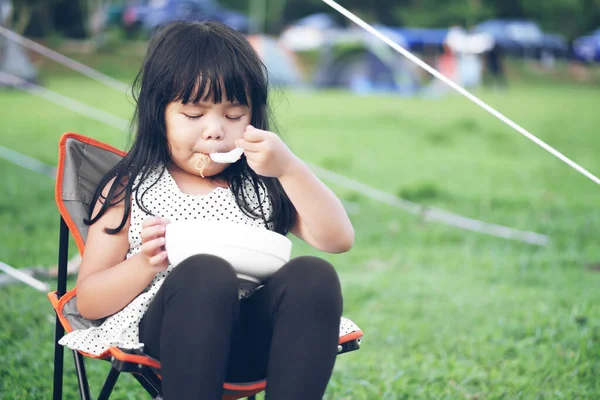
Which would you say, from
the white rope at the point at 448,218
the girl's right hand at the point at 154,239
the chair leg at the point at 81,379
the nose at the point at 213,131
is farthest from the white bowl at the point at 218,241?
the white rope at the point at 448,218

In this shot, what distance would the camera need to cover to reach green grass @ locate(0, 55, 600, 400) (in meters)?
2.57

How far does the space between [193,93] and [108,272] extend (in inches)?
16.1

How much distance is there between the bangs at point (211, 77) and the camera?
176 centimetres

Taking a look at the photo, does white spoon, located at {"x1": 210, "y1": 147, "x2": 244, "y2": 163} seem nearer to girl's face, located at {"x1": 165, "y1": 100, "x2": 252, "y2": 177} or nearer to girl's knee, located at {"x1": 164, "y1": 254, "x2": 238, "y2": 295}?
girl's face, located at {"x1": 165, "y1": 100, "x2": 252, "y2": 177}

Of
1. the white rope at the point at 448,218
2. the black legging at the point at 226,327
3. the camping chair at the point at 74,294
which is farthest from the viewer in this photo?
the white rope at the point at 448,218

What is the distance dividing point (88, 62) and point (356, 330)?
17.2 m

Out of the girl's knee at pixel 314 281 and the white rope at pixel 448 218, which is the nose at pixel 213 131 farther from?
the white rope at pixel 448 218

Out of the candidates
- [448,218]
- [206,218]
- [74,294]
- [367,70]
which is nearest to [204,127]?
[206,218]

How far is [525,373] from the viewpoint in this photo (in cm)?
261

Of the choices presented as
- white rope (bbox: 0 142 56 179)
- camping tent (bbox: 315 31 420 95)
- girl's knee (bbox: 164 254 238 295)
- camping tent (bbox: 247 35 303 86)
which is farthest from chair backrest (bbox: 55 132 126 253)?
camping tent (bbox: 247 35 303 86)

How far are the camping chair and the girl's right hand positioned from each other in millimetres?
178

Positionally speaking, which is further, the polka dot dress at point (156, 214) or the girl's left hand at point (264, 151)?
the polka dot dress at point (156, 214)

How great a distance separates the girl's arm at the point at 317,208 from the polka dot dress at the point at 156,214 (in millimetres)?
187

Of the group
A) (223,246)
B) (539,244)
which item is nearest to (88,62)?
(539,244)
